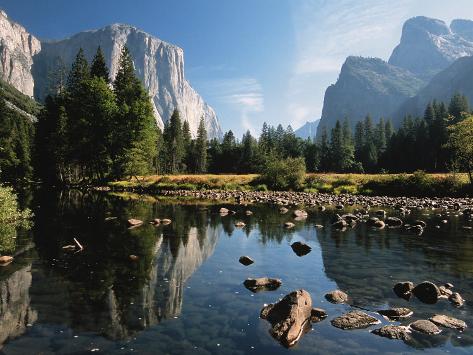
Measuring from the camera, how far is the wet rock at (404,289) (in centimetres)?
1260

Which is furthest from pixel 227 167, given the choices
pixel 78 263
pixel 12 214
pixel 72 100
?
pixel 78 263

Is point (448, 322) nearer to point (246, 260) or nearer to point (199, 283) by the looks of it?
point (199, 283)

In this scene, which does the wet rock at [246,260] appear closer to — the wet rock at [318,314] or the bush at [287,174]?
the wet rock at [318,314]

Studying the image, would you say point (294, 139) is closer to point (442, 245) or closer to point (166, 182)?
point (166, 182)

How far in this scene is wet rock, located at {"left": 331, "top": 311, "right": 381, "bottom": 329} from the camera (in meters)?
10.2

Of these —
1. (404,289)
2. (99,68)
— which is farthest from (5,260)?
(99,68)

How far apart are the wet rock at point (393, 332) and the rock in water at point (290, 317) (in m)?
1.78

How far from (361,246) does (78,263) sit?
13.5 meters

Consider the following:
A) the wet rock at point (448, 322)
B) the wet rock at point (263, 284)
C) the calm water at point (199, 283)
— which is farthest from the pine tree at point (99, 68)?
the wet rock at point (448, 322)

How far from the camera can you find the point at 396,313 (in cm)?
1098

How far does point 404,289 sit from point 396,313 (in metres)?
2.09

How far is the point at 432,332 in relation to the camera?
986 centimetres

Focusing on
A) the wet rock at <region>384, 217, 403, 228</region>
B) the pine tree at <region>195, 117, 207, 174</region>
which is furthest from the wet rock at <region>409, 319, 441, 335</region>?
the pine tree at <region>195, 117, 207, 174</region>

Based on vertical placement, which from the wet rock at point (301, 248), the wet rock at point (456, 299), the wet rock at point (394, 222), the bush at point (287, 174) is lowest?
the wet rock at point (456, 299)
